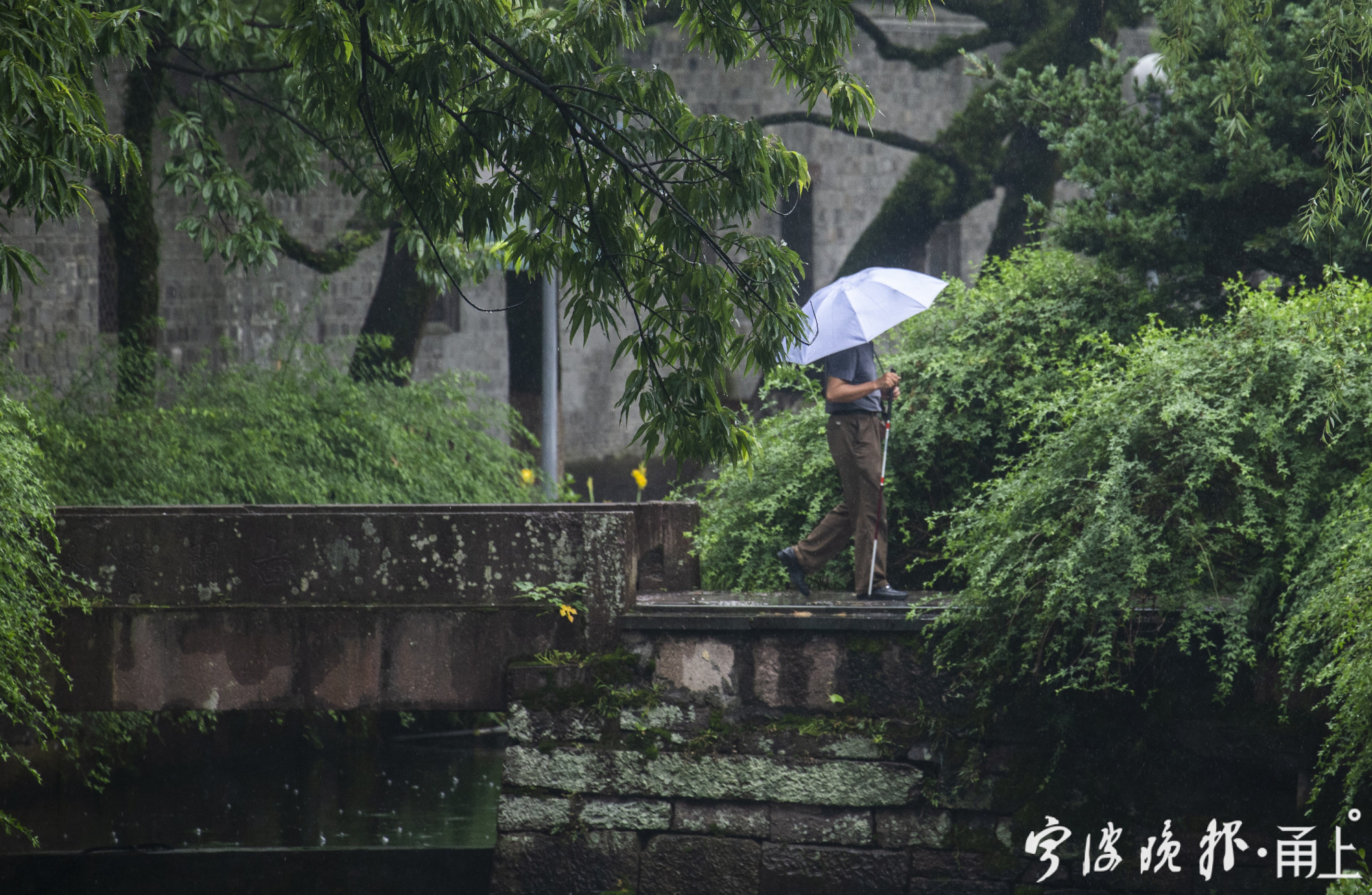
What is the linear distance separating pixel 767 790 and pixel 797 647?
23.7 inches

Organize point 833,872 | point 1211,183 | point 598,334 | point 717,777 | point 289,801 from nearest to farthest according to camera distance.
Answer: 1. point 833,872
2. point 717,777
3. point 1211,183
4. point 289,801
5. point 598,334

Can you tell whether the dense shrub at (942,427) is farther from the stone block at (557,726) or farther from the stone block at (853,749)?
the stone block at (557,726)

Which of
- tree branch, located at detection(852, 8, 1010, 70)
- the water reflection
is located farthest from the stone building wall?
the water reflection

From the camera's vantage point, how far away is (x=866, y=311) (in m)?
6.35

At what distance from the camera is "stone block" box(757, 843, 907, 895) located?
537cm

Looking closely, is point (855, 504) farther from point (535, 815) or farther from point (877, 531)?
point (535, 815)

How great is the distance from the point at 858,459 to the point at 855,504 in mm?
230

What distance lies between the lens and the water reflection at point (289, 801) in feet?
24.5

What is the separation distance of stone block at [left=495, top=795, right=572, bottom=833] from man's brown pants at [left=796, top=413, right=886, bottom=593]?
67.1 inches

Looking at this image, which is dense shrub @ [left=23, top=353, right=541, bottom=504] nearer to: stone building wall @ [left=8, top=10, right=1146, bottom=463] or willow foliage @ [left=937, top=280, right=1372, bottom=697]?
willow foliage @ [left=937, top=280, right=1372, bottom=697]

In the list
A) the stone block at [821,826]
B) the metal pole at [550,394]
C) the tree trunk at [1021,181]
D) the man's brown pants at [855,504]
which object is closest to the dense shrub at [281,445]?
the metal pole at [550,394]

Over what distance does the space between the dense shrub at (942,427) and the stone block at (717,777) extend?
1.45m

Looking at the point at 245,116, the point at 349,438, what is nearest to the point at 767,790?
the point at 349,438

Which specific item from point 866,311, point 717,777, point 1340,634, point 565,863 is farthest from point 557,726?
point 1340,634
